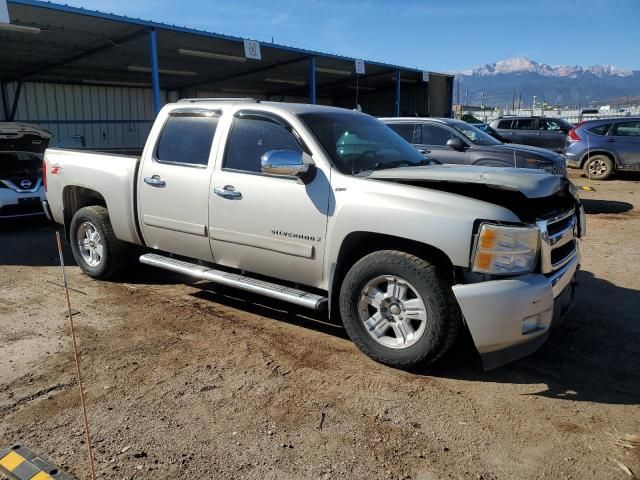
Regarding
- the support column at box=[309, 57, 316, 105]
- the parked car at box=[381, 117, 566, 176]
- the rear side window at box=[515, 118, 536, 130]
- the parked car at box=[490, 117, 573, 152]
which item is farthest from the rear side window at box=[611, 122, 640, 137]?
the support column at box=[309, 57, 316, 105]

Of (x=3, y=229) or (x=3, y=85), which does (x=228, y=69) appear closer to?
(x=3, y=85)

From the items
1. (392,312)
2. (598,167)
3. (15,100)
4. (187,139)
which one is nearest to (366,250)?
(392,312)

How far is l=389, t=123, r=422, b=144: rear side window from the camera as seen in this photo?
10.2 meters

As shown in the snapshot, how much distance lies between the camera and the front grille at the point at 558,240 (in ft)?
11.7

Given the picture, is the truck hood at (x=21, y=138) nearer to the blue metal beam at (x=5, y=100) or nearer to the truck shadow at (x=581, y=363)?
the truck shadow at (x=581, y=363)

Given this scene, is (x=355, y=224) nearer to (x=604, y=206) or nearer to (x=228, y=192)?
(x=228, y=192)

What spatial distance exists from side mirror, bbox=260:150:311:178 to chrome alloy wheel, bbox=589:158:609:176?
13.5 m

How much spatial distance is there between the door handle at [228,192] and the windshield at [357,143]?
2.69 ft

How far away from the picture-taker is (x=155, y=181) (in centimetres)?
522

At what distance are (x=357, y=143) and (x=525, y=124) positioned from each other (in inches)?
646

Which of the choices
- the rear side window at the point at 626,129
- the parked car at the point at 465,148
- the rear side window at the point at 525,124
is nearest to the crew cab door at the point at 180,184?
the parked car at the point at 465,148

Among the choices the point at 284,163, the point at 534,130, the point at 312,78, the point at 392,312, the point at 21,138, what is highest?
the point at 312,78

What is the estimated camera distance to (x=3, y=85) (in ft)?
64.2

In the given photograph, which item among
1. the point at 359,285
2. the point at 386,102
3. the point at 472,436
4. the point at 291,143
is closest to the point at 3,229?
the point at 291,143
